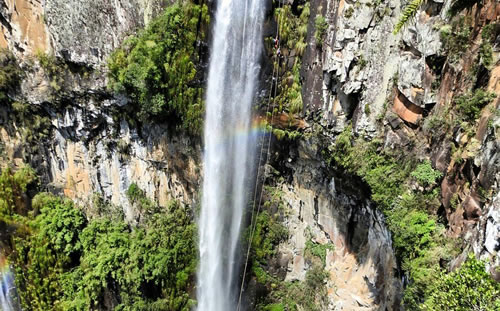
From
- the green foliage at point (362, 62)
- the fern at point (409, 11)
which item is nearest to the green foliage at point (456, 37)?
the fern at point (409, 11)

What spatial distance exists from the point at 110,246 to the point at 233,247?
4.30 meters

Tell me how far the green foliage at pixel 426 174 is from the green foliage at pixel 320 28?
4506 millimetres

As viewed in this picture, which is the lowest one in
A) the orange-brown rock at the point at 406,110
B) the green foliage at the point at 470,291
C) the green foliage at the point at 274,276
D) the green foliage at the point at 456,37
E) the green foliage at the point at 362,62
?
the green foliage at the point at 274,276

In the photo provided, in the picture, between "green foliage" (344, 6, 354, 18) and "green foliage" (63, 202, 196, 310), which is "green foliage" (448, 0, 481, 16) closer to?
"green foliage" (344, 6, 354, 18)

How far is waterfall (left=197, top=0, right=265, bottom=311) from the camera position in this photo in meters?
10.7

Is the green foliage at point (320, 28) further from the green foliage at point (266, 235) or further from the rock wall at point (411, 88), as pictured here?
the green foliage at point (266, 235)

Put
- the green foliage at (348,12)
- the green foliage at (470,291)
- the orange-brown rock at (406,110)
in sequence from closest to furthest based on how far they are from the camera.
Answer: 1. the green foliage at (470,291)
2. the orange-brown rock at (406,110)
3. the green foliage at (348,12)

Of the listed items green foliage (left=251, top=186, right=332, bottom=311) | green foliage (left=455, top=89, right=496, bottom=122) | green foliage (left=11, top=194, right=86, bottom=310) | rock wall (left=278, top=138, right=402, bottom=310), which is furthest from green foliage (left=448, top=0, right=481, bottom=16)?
green foliage (left=11, top=194, right=86, bottom=310)

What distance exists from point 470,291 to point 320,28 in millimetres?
7522

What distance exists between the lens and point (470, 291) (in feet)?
15.3

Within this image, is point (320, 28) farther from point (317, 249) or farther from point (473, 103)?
point (317, 249)

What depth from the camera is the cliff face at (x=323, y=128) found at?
6.46 m

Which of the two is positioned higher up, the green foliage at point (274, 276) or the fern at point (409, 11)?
the fern at point (409, 11)

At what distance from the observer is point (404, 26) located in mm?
7703
